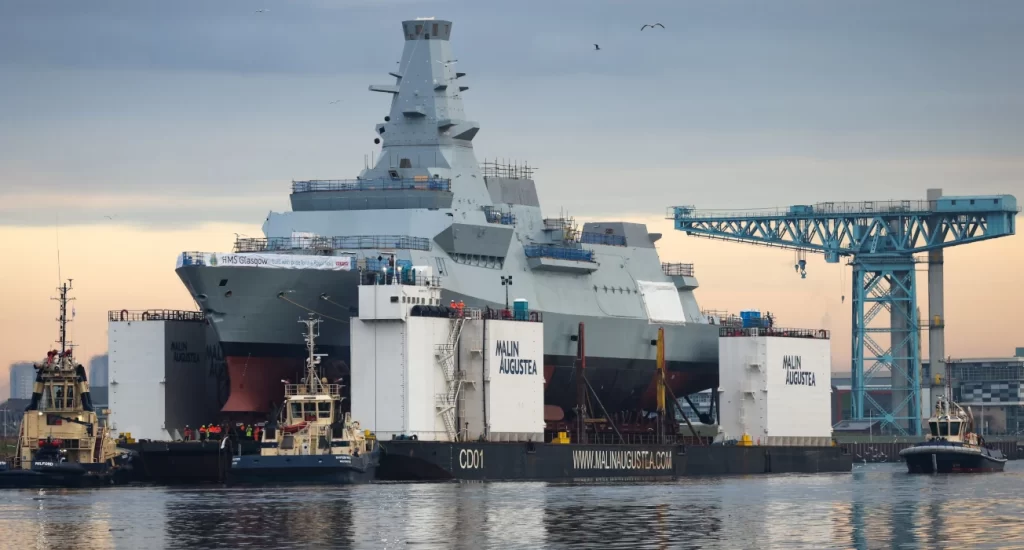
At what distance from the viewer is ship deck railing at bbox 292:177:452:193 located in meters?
90.9

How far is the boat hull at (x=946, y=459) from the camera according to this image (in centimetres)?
10269

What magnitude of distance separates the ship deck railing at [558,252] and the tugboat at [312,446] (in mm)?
15806

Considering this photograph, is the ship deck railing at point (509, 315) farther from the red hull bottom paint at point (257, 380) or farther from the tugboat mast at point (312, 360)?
the red hull bottom paint at point (257, 380)

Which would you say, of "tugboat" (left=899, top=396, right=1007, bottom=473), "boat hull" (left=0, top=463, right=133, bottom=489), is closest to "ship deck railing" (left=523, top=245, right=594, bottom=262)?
"tugboat" (left=899, top=396, right=1007, bottom=473)

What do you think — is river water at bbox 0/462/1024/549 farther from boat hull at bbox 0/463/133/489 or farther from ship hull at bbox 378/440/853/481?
boat hull at bbox 0/463/133/489

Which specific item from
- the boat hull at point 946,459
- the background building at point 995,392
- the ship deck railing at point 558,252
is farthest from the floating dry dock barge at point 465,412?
the background building at point 995,392

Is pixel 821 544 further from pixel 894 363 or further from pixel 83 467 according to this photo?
pixel 894 363

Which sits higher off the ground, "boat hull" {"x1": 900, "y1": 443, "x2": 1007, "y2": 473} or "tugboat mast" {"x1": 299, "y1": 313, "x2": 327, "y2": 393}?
"tugboat mast" {"x1": 299, "y1": 313, "x2": 327, "y2": 393}

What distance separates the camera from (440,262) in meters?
88.6

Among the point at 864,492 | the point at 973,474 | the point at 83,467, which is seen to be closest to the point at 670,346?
the point at 973,474

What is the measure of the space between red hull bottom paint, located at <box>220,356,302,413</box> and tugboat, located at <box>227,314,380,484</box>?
3577mm

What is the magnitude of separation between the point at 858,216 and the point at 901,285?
18.1 feet

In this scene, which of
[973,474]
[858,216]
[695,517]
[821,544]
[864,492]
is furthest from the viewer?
[858,216]

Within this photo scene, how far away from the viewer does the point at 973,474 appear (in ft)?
331
